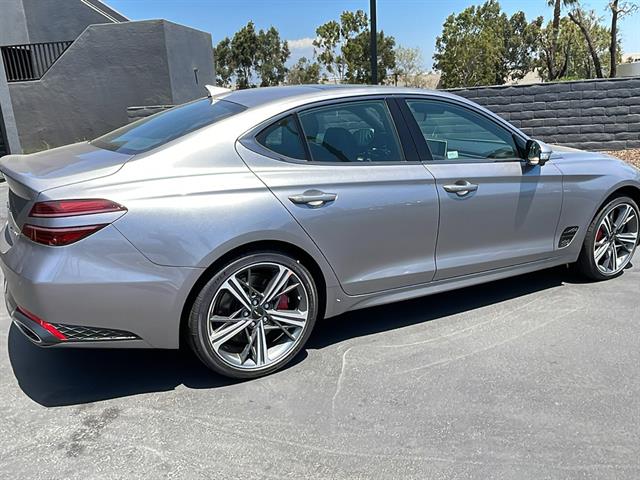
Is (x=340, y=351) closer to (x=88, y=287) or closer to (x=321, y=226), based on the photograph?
(x=321, y=226)

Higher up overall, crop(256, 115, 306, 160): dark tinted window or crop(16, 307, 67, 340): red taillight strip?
crop(256, 115, 306, 160): dark tinted window

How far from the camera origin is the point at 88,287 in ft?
8.87

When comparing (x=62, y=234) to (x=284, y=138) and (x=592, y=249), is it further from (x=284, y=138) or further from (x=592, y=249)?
(x=592, y=249)

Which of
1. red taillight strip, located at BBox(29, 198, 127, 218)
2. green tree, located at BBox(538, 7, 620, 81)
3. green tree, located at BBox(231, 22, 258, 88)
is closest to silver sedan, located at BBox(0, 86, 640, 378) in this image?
red taillight strip, located at BBox(29, 198, 127, 218)

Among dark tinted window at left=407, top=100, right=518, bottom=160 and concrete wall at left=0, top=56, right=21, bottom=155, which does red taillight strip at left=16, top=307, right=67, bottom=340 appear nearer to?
dark tinted window at left=407, top=100, right=518, bottom=160

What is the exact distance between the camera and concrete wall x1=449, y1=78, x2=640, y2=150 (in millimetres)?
9844

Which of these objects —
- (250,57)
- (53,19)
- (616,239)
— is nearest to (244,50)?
(250,57)

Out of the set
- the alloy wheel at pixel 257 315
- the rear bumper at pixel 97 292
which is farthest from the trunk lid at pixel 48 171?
the alloy wheel at pixel 257 315

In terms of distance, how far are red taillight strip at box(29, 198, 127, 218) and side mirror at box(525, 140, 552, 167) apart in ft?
9.16

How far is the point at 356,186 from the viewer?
3357 mm

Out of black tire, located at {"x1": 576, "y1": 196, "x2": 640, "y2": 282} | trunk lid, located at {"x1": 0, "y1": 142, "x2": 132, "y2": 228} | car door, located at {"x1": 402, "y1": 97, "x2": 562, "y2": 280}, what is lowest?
black tire, located at {"x1": 576, "y1": 196, "x2": 640, "y2": 282}

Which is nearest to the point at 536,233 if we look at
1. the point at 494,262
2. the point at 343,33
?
the point at 494,262

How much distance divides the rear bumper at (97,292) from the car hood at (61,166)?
0.31m

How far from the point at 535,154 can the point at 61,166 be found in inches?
122
